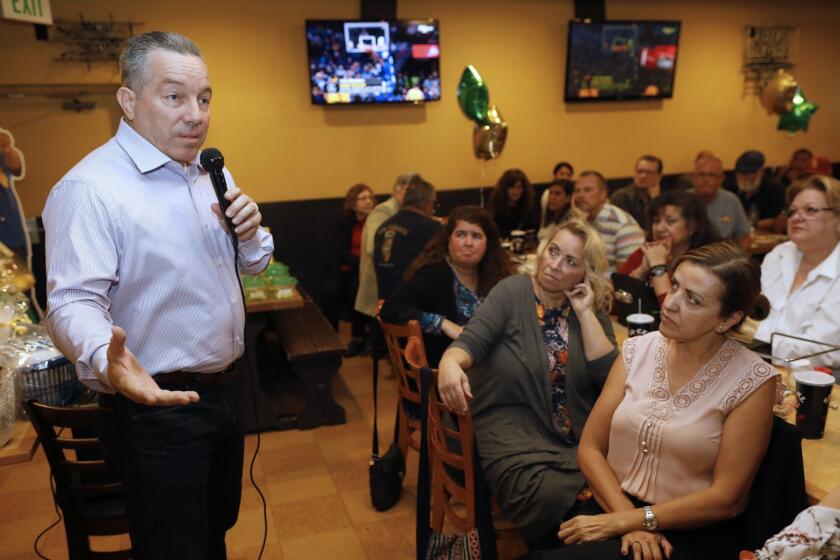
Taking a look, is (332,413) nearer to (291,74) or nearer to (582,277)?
(582,277)

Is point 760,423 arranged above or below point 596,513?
above

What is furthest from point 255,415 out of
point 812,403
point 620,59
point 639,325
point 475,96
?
point 620,59

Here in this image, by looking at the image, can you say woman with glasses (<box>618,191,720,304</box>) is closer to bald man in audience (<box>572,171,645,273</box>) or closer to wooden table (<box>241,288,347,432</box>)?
bald man in audience (<box>572,171,645,273</box>)

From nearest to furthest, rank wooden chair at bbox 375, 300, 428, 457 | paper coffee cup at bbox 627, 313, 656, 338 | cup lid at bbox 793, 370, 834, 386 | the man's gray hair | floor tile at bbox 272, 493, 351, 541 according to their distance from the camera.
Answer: the man's gray hair < cup lid at bbox 793, 370, 834, 386 < paper coffee cup at bbox 627, 313, 656, 338 < wooden chair at bbox 375, 300, 428, 457 < floor tile at bbox 272, 493, 351, 541

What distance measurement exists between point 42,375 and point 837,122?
8837mm

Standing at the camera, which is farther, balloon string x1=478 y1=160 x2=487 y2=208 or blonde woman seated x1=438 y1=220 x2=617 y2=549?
balloon string x1=478 y1=160 x2=487 y2=208

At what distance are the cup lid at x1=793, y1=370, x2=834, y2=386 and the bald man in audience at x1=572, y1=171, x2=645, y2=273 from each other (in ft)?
6.52

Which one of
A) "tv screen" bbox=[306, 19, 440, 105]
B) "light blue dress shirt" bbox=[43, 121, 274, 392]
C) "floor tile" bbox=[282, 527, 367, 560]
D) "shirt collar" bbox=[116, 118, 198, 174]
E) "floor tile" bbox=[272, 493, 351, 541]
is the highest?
"tv screen" bbox=[306, 19, 440, 105]

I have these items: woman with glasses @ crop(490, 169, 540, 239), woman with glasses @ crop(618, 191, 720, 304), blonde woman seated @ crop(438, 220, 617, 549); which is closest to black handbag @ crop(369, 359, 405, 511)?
blonde woman seated @ crop(438, 220, 617, 549)

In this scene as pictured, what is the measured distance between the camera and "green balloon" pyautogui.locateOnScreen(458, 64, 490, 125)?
5176mm

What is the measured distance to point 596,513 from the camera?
1.92 m

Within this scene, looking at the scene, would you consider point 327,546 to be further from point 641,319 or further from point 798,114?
point 798,114

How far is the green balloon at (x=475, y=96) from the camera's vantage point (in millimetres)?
5176

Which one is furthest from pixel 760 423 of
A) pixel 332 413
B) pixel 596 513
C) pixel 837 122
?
pixel 837 122
